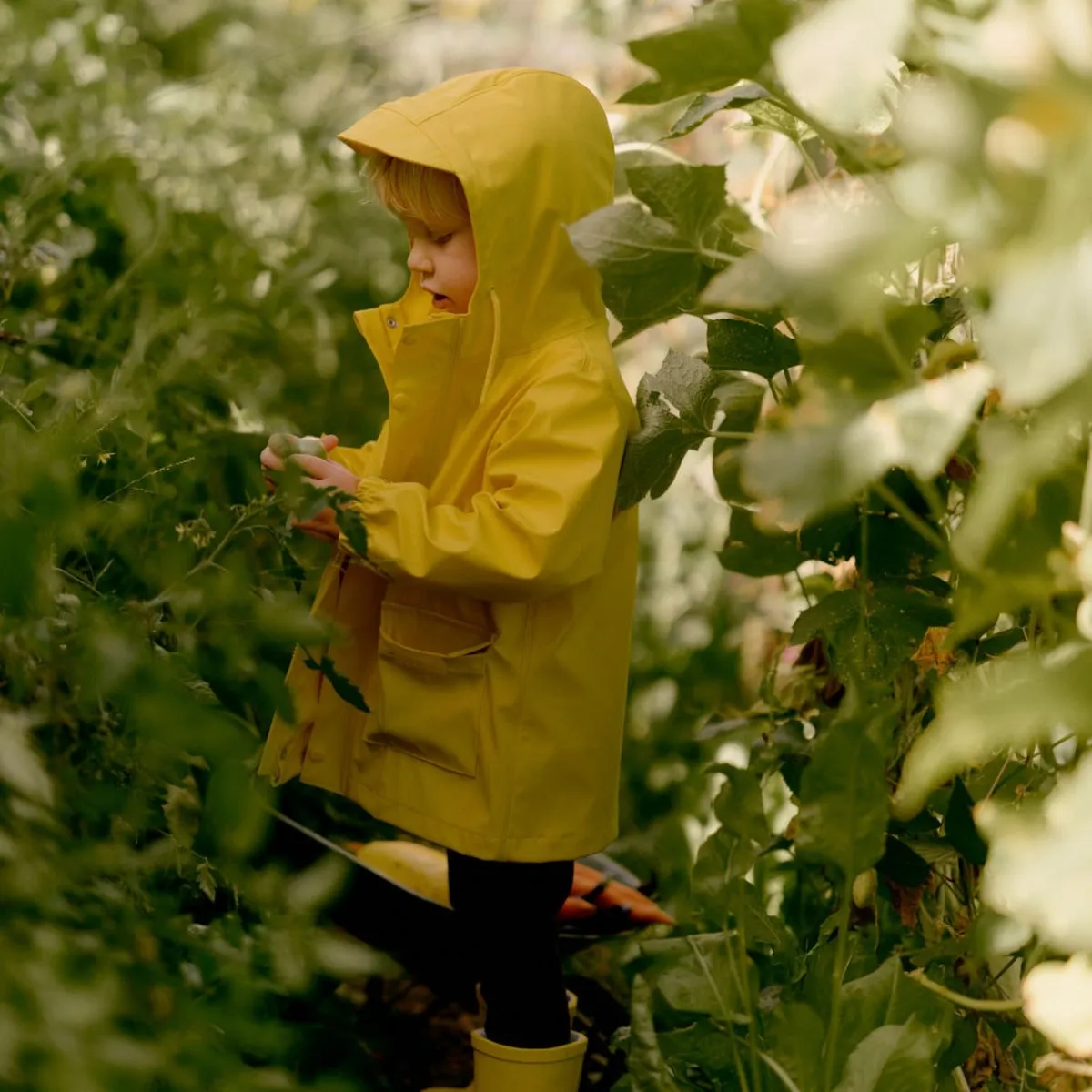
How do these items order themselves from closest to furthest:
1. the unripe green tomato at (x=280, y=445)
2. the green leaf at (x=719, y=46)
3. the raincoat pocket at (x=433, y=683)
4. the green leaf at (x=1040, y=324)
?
1. the green leaf at (x=1040, y=324)
2. the green leaf at (x=719, y=46)
3. the unripe green tomato at (x=280, y=445)
4. the raincoat pocket at (x=433, y=683)

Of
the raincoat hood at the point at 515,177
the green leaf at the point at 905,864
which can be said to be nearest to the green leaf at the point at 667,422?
the raincoat hood at the point at 515,177

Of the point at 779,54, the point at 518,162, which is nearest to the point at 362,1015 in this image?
the point at 518,162

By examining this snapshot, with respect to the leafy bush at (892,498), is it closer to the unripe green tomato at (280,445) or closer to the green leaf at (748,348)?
the green leaf at (748,348)

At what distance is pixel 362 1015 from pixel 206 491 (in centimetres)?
75

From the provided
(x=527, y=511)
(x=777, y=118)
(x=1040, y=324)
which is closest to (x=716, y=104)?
(x=777, y=118)

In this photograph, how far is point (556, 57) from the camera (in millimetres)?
3885

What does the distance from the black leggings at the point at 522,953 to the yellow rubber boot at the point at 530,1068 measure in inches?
0.5

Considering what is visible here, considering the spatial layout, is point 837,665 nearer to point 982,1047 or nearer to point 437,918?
point 982,1047

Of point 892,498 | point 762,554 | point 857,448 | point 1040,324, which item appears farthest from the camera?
point 762,554

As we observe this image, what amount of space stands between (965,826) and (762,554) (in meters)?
0.41

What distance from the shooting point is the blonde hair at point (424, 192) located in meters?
1.58

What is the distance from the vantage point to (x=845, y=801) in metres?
1.03

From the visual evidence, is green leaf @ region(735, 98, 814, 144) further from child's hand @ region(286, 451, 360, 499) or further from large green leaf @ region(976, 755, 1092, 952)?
large green leaf @ region(976, 755, 1092, 952)

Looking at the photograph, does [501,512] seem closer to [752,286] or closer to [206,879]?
[206,879]
